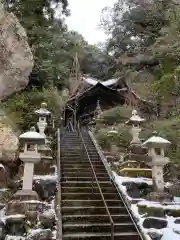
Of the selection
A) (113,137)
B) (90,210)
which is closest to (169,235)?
(90,210)

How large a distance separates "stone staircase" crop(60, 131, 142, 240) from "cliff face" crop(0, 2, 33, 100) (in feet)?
15.6

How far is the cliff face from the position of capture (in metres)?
14.8

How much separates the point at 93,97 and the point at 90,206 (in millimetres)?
16568

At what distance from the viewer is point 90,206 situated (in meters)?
9.05

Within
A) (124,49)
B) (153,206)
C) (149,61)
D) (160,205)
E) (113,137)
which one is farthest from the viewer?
(124,49)

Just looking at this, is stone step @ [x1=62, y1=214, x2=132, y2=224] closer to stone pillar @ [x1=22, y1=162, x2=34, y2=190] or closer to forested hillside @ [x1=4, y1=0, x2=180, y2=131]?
stone pillar @ [x1=22, y1=162, x2=34, y2=190]

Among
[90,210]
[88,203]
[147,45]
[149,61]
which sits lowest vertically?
[90,210]

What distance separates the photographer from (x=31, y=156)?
9.44m

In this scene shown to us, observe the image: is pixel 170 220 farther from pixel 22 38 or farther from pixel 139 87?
pixel 139 87

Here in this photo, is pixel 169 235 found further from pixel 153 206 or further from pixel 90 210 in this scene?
pixel 90 210

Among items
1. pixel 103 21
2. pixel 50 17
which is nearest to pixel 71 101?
pixel 50 17

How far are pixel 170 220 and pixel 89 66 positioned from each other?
96.7ft

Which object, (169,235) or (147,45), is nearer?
(169,235)

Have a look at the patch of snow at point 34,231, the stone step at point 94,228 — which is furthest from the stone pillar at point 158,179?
the patch of snow at point 34,231
